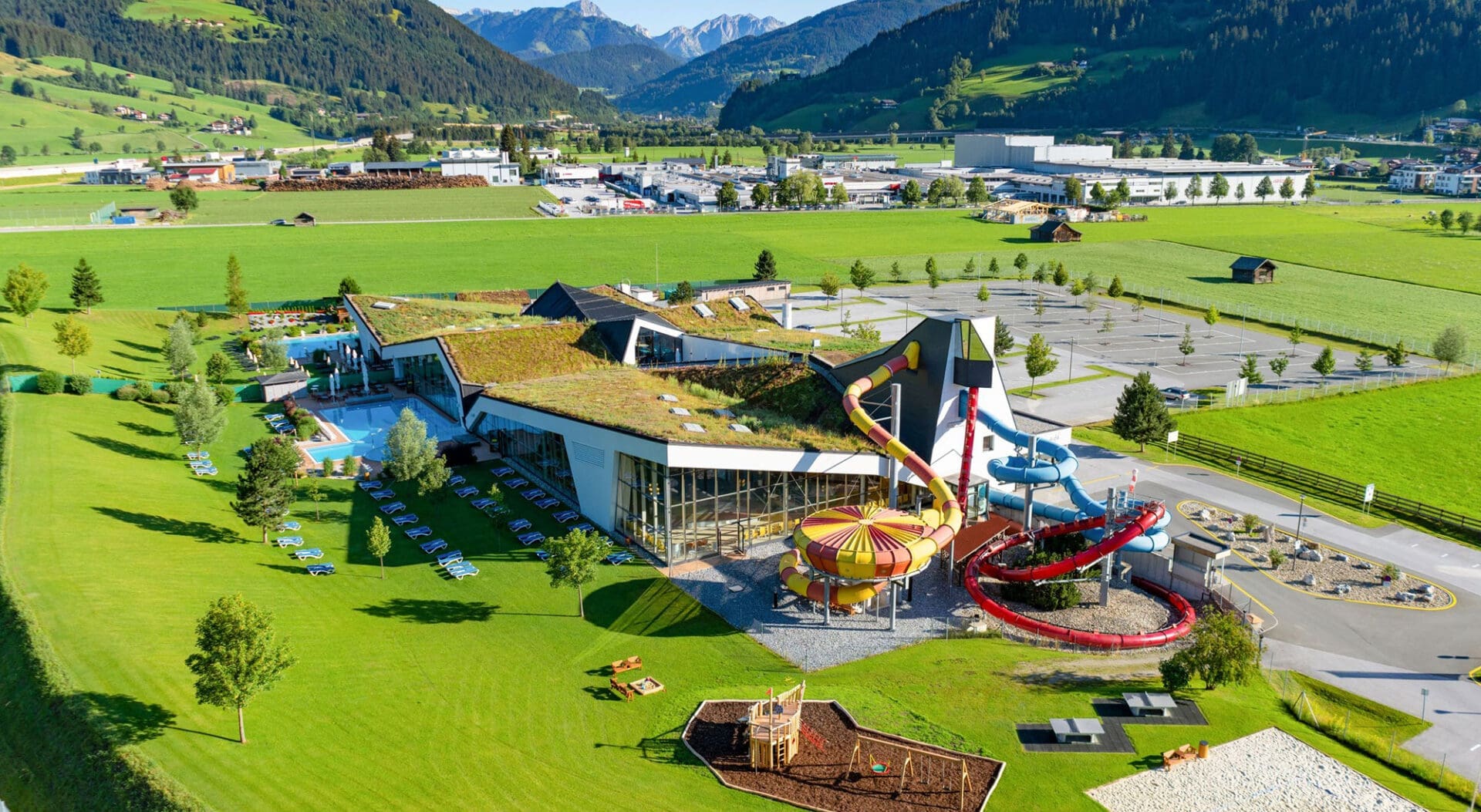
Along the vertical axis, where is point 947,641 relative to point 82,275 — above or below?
below

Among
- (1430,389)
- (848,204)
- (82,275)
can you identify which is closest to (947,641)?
(1430,389)

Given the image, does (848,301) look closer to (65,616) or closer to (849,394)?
(849,394)

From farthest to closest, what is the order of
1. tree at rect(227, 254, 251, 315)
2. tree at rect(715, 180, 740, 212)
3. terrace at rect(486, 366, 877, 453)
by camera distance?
tree at rect(715, 180, 740, 212), tree at rect(227, 254, 251, 315), terrace at rect(486, 366, 877, 453)

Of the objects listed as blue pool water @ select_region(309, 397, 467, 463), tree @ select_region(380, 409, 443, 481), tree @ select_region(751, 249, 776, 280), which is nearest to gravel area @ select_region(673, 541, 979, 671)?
tree @ select_region(380, 409, 443, 481)

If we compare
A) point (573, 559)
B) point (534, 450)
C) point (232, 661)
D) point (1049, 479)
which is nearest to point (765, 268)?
point (534, 450)

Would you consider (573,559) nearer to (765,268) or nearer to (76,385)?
(76,385)

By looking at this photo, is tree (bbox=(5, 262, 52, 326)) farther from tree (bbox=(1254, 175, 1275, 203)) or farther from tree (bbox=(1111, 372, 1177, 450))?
tree (bbox=(1254, 175, 1275, 203))
